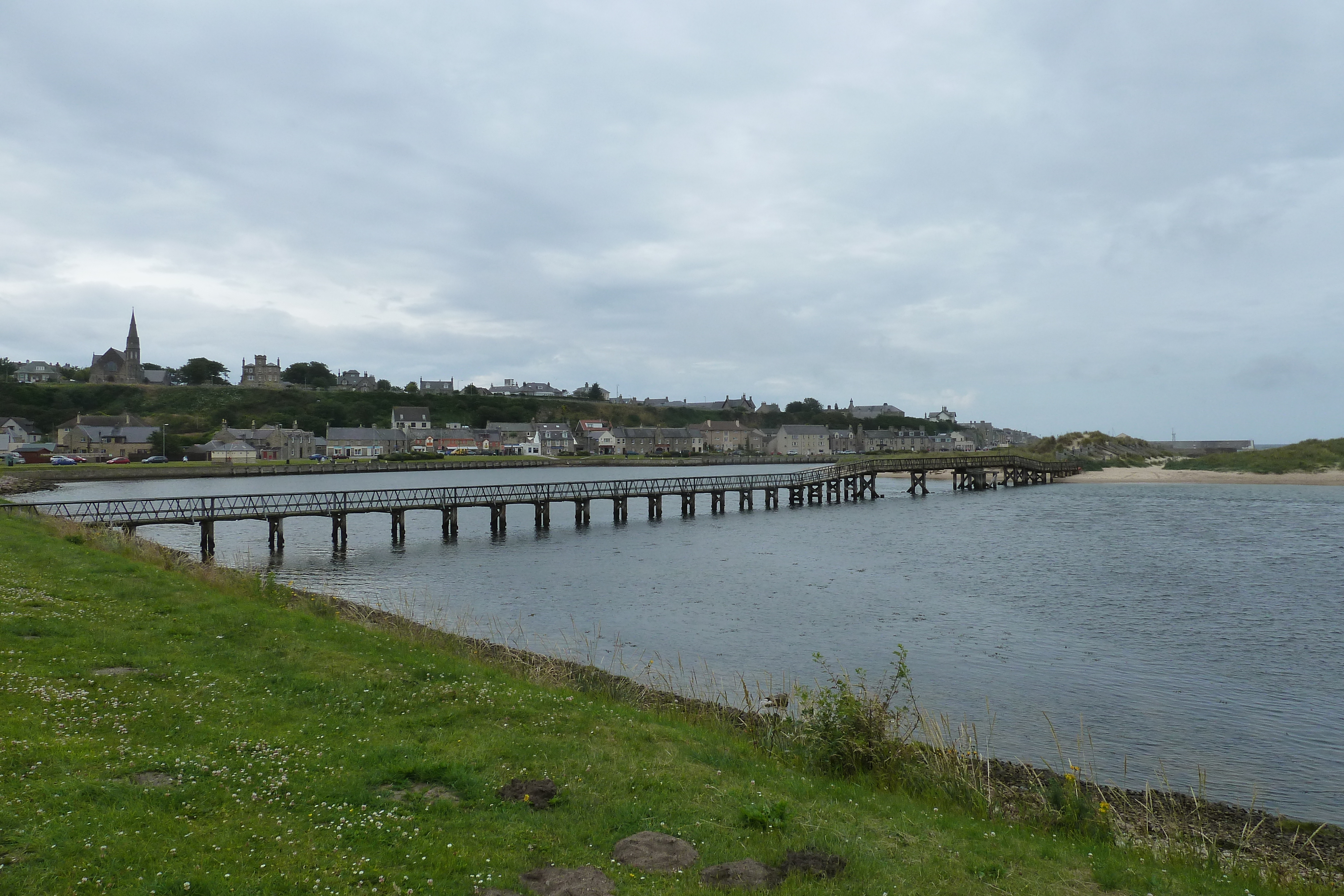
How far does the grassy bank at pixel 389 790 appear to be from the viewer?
6977mm

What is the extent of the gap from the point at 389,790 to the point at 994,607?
2616 centimetres

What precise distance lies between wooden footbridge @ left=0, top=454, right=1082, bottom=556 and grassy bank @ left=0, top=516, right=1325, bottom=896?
26.2 metres

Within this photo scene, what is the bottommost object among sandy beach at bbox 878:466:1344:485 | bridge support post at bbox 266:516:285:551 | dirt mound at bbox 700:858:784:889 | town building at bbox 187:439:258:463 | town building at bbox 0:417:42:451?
sandy beach at bbox 878:466:1344:485

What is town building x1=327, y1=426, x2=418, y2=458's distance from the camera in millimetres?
142625

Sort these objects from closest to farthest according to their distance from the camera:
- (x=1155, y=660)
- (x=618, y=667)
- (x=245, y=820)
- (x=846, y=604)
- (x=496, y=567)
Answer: (x=245, y=820), (x=618, y=667), (x=1155, y=660), (x=846, y=604), (x=496, y=567)

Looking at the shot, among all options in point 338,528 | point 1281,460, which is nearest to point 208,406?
point 338,528

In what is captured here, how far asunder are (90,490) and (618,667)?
77.3 m

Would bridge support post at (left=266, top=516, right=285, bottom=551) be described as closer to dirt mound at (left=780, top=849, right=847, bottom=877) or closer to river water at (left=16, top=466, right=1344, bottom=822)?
river water at (left=16, top=466, right=1344, bottom=822)

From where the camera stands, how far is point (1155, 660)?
22047 millimetres

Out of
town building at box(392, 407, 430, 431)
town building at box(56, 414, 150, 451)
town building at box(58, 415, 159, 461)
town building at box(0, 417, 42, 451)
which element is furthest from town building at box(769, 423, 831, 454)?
town building at box(0, 417, 42, 451)

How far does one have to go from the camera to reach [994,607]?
2961 centimetres

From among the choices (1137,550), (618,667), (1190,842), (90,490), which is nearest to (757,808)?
(1190,842)

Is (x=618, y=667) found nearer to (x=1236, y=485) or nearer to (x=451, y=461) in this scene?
(x=1236, y=485)

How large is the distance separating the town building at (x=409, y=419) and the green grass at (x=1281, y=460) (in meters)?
144
